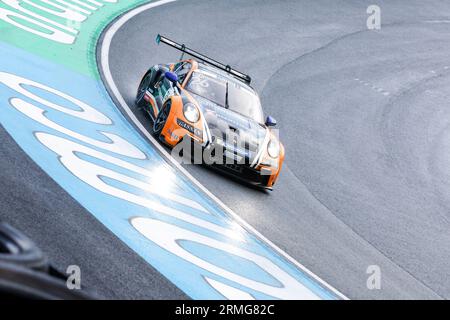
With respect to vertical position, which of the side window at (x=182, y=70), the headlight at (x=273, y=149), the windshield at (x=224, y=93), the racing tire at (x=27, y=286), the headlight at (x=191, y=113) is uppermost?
the side window at (x=182, y=70)

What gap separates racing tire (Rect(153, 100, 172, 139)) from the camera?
9.91 m

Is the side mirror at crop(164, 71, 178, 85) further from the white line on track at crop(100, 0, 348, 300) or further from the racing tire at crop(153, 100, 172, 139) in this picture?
the white line on track at crop(100, 0, 348, 300)

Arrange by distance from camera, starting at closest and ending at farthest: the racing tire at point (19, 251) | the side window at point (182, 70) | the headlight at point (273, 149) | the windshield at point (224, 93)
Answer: the racing tire at point (19, 251), the headlight at point (273, 149), the windshield at point (224, 93), the side window at point (182, 70)

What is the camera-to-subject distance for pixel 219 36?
732 inches

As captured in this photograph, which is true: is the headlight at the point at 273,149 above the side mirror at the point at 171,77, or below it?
below

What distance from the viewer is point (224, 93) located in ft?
35.6

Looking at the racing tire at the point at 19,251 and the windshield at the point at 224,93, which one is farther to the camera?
the windshield at the point at 224,93

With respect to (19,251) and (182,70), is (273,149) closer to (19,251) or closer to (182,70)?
(182,70)

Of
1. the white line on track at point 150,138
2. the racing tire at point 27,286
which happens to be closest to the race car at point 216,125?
the white line on track at point 150,138

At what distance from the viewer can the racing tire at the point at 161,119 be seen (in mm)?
9914

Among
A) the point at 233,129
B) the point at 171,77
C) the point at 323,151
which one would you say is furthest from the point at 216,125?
the point at 323,151

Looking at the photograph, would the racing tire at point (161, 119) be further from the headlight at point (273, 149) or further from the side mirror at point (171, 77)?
the headlight at point (273, 149)

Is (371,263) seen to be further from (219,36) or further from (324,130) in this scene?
(219,36)

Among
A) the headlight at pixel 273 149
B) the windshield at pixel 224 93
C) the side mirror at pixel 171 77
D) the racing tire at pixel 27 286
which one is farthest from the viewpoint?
the windshield at pixel 224 93
